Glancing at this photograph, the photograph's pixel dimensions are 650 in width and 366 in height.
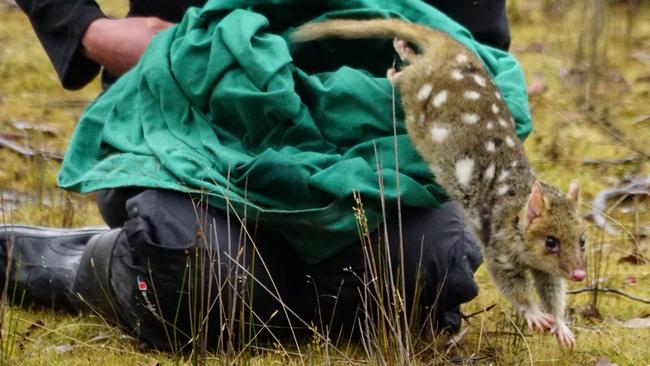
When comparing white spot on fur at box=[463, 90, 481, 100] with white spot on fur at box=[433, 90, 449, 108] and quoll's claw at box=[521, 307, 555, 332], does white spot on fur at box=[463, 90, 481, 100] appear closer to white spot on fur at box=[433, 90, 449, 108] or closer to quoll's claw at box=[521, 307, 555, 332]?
white spot on fur at box=[433, 90, 449, 108]

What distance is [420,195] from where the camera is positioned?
11.6 ft

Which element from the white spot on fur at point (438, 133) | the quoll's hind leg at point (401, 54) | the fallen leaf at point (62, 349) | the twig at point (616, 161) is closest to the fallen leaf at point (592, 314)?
the white spot on fur at point (438, 133)

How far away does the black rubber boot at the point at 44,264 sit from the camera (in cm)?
399

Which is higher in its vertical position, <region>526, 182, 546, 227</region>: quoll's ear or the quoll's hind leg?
the quoll's hind leg

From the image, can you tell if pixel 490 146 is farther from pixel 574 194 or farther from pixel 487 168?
pixel 574 194

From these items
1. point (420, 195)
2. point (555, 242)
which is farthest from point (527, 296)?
point (420, 195)

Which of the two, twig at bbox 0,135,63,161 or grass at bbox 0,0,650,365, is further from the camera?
twig at bbox 0,135,63,161

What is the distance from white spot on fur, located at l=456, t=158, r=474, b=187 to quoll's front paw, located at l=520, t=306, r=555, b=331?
400mm

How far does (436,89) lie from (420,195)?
341 millimetres

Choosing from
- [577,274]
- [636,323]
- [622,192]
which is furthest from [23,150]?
[577,274]

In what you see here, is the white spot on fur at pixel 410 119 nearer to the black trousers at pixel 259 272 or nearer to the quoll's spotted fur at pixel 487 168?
the quoll's spotted fur at pixel 487 168

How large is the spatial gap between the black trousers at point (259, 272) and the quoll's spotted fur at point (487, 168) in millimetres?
144

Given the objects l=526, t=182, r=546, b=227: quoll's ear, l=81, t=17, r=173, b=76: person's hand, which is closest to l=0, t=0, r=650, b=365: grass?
l=526, t=182, r=546, b=227: quoll's ear

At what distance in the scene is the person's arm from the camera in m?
4.13
